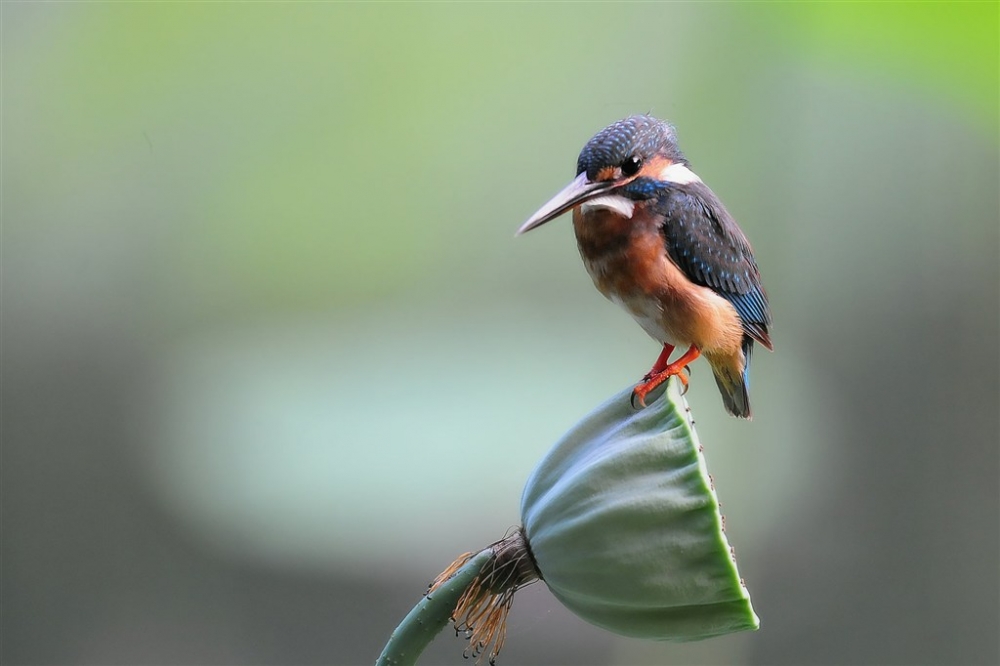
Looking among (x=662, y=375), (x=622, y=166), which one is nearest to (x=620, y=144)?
(x=622, y=166)

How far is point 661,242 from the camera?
1.91ft

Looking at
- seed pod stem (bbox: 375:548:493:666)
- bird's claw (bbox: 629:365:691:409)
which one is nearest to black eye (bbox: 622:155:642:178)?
bird's claw (bbox: 629:365:691:409)

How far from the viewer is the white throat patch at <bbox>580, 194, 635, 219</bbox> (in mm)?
545

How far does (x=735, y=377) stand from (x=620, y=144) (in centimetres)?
22

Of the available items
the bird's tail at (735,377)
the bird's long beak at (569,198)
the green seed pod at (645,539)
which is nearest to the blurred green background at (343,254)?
the bird's tail at (735,377)

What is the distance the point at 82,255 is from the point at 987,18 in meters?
1.21

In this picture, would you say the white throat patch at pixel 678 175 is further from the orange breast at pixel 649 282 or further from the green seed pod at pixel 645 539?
the green seed pod at pixel 645 539

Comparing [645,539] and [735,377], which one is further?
[735,377]

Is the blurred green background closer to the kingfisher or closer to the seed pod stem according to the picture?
the kingfisher

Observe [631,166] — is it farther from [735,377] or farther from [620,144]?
[735,377]

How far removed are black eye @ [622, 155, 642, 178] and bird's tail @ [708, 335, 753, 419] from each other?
163mm

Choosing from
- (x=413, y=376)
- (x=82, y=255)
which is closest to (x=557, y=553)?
(x=413, y=376)

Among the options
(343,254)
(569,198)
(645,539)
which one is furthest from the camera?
(343,254)

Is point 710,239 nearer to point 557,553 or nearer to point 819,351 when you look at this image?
point 557,553
